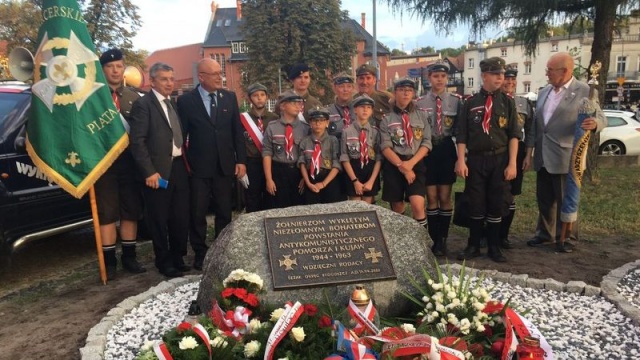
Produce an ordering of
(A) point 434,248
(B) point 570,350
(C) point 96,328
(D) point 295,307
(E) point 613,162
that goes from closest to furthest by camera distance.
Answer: (D) point 295,307, (B) point 570,350, (C) point 96,328, (A) point 434,248, (E) point 613,162

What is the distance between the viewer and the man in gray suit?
199 inches

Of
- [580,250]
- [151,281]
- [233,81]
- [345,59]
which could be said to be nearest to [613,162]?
[580,250]

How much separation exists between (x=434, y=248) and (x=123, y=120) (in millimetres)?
3327

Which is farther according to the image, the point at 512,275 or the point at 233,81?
the point at 233,81

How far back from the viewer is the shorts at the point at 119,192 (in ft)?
15.3

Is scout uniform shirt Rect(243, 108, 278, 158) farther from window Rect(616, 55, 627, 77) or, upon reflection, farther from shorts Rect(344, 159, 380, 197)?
window Rect(616, 55, 627, 77)

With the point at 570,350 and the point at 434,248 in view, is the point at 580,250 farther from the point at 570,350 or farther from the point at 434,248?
the point at 570,350

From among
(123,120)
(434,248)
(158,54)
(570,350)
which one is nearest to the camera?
(570,350)

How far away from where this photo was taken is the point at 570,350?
3244 millimetres

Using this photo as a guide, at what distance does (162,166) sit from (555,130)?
3.95 meters

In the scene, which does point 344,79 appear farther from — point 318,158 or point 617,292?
point 617,292

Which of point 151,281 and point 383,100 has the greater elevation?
point 383,100

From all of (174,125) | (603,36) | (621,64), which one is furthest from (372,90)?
(621,64)

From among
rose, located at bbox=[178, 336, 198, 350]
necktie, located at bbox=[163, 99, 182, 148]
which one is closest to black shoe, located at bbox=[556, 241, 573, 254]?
necktie, located at bbox=[163, 99, 182, 148]
